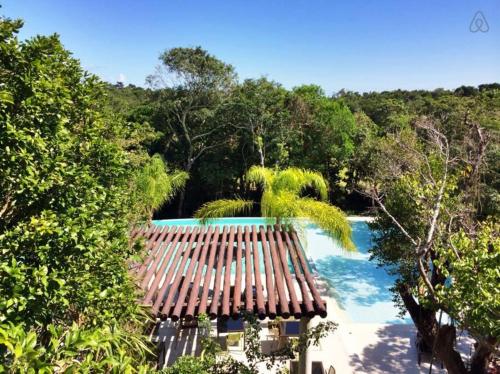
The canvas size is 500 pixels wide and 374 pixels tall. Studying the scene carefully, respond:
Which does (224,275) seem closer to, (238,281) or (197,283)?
(238,281)

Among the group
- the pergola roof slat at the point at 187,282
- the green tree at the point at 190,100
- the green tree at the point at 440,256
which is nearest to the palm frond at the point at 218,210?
the pergola roof slat at the point at 187,282

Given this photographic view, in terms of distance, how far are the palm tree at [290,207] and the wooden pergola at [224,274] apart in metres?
0.78

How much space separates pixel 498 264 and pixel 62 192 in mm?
5522

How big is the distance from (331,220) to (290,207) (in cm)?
127

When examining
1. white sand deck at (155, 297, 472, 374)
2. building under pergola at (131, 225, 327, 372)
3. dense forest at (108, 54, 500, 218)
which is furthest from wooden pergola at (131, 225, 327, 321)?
dense forest at (108, 54, 500, 218)

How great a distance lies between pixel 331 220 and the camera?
9516 mm

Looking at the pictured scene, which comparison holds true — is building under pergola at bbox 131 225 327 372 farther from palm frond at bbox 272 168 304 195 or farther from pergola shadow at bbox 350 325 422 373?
pergola shadow at bbox 350 325 422 373

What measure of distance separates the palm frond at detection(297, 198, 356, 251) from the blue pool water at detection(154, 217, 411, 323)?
0.49m

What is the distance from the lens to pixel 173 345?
27.3ft

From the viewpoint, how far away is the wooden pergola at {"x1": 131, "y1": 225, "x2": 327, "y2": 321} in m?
5.80

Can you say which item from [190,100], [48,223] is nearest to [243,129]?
[190,100]

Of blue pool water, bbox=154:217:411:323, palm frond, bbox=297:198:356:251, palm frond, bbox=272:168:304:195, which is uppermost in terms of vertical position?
palm frond, bbox=272:168:304:195

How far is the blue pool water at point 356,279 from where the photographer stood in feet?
36.3

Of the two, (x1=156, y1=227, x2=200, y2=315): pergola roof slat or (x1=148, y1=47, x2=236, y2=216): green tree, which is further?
(x1=148, y1=47, x2=236, y2=216): green tree
